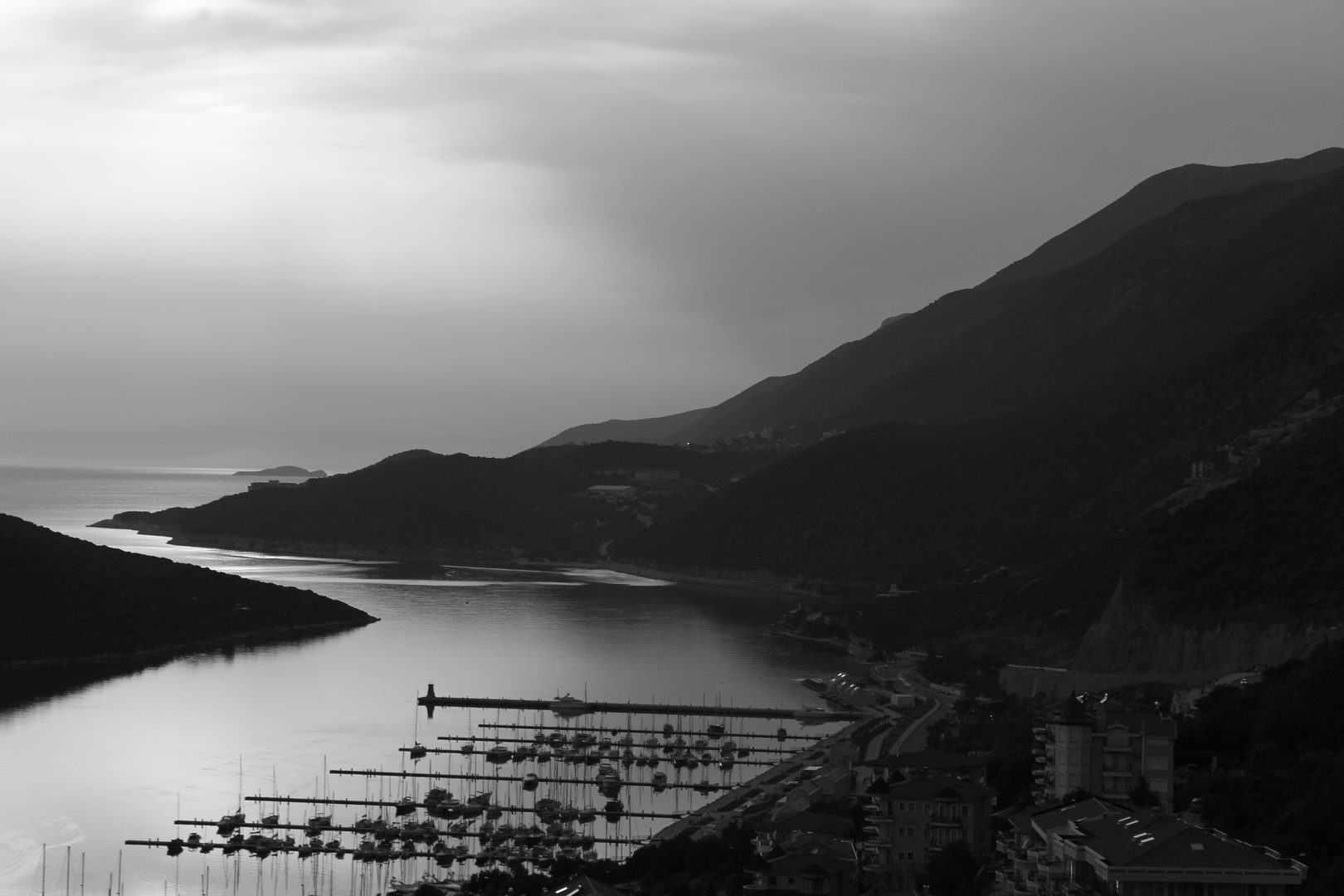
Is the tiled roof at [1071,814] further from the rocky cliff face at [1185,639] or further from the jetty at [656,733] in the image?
the jetty at [656,733]

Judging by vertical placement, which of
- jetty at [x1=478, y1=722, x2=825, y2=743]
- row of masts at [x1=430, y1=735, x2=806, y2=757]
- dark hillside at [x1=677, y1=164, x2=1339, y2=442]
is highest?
dark hillside at [x1=677, y1=164, x2=1339, y2=442]

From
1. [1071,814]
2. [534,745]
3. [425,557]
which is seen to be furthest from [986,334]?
[1071,814]

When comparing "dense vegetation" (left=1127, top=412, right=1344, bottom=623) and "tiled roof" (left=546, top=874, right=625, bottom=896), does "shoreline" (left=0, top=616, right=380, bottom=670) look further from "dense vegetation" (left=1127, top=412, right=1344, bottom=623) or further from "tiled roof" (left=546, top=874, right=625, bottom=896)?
"tiled roof" (left=546, top=874, right=625, bottom=896)

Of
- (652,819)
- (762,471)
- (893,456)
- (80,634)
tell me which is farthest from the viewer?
(762,471)

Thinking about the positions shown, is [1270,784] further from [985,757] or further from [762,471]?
[762,471]

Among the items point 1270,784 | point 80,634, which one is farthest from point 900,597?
point 1270,784

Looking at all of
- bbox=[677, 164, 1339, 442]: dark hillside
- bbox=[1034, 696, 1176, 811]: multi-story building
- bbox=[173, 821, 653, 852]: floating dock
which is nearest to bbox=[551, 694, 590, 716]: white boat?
bbox=[173, 821, 653, 852]: floating dock

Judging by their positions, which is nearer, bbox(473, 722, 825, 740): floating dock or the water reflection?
the water reflection
